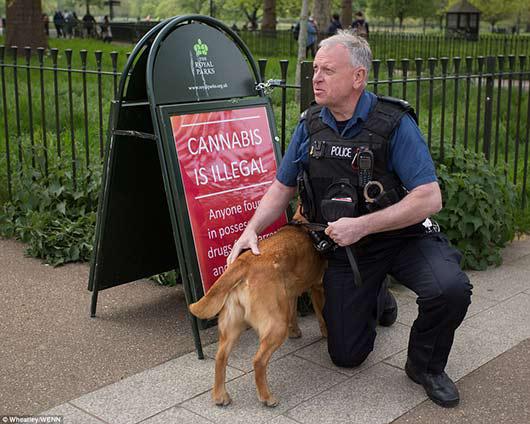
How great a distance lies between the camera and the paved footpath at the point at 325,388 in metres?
3.45

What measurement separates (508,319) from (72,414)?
2609 millimetres

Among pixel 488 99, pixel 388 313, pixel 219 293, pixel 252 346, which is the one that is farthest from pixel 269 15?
pixel 219 293

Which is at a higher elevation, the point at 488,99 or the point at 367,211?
the point at 488,99

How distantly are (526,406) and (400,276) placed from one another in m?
0.82

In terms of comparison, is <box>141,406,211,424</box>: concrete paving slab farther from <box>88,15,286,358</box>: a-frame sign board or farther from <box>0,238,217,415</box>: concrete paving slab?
<box>88,15,286,358</box>: a-frame sign board

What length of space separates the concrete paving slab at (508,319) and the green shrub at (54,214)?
2.78m

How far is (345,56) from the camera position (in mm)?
3623

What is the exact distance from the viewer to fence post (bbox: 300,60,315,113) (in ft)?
15.6

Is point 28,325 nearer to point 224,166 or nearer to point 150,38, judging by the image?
point 224,166

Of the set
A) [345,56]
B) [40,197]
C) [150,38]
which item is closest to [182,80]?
[150,38]

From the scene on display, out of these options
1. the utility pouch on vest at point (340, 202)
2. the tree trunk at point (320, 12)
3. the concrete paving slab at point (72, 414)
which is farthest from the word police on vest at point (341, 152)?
the tree trunk at point (320, 12)

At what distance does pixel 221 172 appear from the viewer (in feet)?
14.0

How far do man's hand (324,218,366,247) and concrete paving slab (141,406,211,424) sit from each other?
1001mm

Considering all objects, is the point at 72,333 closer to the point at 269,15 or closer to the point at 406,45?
the point at 406,45
